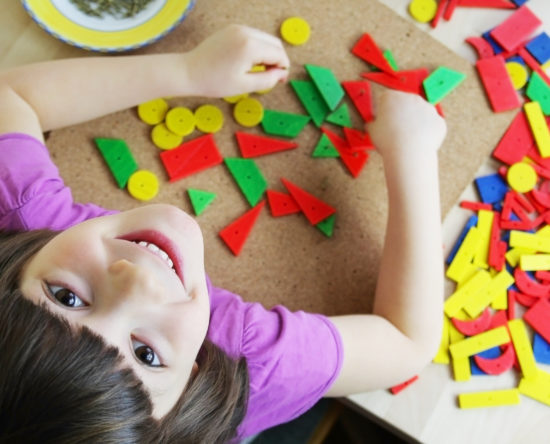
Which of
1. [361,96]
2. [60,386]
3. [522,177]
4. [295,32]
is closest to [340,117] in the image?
[361,96]

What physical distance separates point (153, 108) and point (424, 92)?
1.20 ft

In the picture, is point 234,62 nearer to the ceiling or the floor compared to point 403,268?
nearer to the ceiling

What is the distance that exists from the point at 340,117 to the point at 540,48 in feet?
0.96

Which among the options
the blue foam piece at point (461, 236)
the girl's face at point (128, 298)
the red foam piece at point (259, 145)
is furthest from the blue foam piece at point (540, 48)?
the girl's face at point (128, 298)

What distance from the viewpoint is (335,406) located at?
93 centimetres

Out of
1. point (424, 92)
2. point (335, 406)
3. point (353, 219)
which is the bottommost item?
point (335, 406)

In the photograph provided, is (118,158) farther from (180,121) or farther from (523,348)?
(523,348)

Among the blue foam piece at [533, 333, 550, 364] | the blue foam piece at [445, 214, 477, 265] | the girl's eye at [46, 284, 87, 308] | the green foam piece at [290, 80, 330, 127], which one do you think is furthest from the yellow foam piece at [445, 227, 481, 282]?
the girl's eye at [46, 284, 87, 308]

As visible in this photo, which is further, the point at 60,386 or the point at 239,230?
the point at 239,230

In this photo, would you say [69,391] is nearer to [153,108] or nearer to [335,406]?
[153,108]

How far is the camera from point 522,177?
78cm

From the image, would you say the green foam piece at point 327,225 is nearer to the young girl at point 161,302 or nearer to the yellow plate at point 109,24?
the young girl at point 161,302

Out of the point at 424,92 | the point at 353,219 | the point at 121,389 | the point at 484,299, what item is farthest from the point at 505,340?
the point at 121,389

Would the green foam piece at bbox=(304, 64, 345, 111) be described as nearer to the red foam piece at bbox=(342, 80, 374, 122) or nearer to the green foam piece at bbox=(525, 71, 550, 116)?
the red foam piece at bbox=(342, 80, 374, 122)
